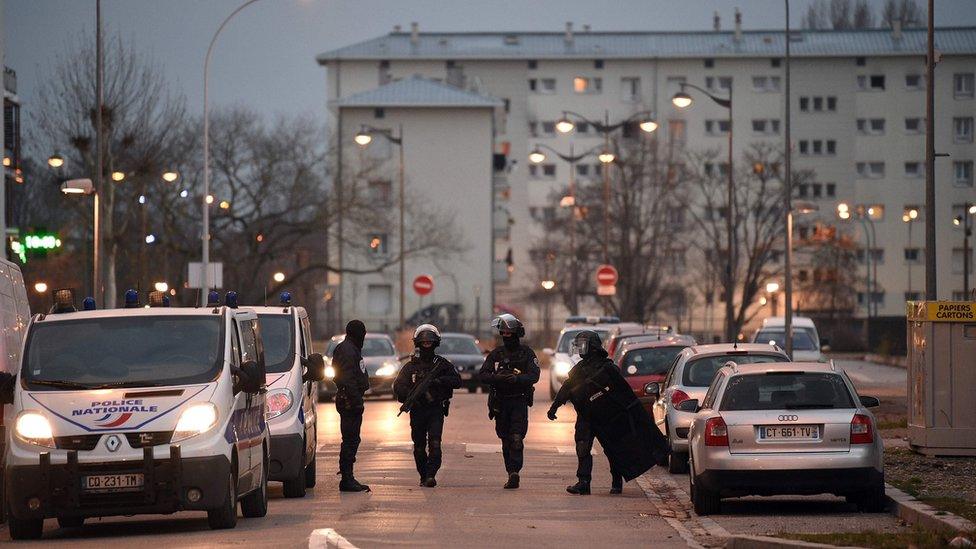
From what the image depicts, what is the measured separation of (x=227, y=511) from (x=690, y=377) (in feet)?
27.5

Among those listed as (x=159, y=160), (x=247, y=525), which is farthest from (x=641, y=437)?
(x=159, y=160)

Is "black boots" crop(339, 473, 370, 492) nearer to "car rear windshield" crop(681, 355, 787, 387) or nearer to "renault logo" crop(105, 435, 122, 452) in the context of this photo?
"car rear windshield" crop(681, 355, 787, 387)

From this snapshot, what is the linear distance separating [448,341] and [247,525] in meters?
30.7

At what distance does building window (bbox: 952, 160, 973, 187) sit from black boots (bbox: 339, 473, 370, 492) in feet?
323

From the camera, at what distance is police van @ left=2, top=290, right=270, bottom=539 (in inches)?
506

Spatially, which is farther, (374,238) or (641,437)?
(374,238)

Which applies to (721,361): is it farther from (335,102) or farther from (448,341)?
(335,102)

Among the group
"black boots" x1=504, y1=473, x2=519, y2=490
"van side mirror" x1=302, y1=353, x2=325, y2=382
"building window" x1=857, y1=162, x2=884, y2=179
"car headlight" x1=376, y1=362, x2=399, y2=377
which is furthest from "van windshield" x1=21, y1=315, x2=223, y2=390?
"building window" x1=857, y1=162, x2=884, y2=179

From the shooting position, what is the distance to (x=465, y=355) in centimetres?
4350

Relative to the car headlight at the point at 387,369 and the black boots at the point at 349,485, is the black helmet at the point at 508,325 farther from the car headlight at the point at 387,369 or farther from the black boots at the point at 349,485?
the car headlight at the point at 387,369

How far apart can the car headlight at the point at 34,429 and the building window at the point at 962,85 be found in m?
104

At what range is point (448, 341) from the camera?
44719mm

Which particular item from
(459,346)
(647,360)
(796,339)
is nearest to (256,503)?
(647,360)

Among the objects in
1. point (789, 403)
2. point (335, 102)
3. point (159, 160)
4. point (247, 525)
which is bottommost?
point (247, 525)
